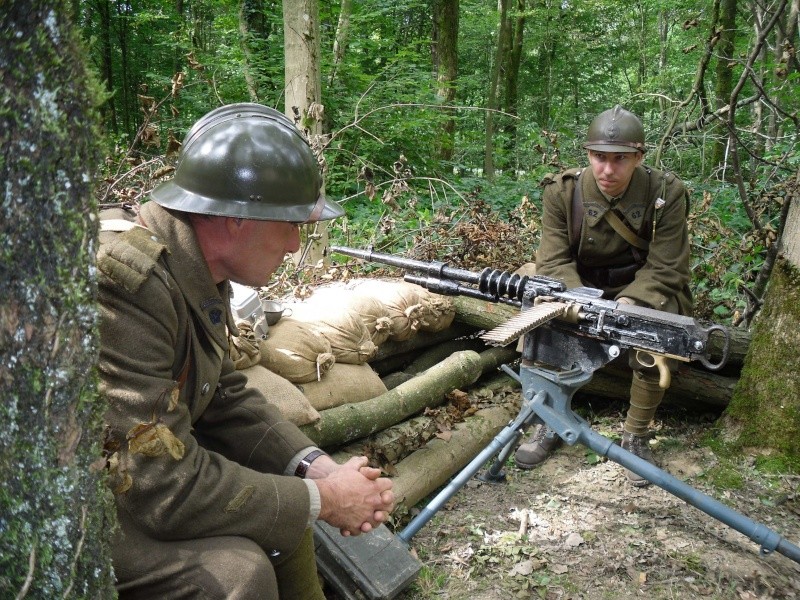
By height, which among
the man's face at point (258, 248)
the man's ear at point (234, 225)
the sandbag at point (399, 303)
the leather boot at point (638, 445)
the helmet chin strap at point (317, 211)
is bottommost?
the leather boot at point (638, 445)

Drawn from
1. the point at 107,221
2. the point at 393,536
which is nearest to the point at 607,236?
the point at 393,536

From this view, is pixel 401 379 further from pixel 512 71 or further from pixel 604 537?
pixel 512 71

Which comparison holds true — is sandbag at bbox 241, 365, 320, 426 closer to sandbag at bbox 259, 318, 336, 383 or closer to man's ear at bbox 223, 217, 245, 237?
sandbag at bbox 259, 318, 336, 383

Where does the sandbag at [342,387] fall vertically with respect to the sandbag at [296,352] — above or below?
below

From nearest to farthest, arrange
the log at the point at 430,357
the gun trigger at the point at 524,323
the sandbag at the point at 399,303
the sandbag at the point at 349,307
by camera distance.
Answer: the gun trigger at the point at 524,323
the sandbag at the point at 349,307
the sandbag at the point at 399,303
the log at the point at 430,357

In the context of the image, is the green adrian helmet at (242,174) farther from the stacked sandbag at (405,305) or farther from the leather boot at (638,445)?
the leather boot at (638,445)

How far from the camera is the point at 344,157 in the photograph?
9.30m

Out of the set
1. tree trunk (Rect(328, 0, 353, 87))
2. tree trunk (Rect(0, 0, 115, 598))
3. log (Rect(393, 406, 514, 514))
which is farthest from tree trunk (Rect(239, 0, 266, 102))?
tree trunk (Rect(0, 0, 115, 598))

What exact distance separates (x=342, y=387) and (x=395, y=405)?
377mm

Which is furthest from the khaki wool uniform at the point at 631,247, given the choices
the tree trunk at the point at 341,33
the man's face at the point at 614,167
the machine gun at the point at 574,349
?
the tree trunk at the point at 341,33

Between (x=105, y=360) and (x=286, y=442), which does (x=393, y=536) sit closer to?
(x=286, y=442)

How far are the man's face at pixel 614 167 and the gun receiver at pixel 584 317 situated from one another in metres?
1.23

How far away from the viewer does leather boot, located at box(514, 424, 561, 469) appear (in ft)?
13.8

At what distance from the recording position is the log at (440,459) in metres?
3.62
